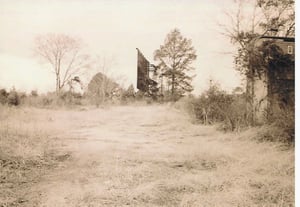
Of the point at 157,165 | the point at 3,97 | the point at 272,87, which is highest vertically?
the point at 272,87

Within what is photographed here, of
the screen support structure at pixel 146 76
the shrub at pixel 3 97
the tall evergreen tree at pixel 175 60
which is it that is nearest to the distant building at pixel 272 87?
the tall evergreen tree at pixel 175 60

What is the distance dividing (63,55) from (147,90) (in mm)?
859

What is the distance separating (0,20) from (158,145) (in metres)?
1.91

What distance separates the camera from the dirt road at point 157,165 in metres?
2.59

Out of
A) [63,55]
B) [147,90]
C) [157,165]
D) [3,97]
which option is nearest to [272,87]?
[147,90]

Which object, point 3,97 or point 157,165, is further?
point 3,97

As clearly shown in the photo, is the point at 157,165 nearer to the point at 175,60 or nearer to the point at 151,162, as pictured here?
the point at 151,162

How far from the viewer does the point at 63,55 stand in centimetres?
306

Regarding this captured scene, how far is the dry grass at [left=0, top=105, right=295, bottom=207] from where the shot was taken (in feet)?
8.49

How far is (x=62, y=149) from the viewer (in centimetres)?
286

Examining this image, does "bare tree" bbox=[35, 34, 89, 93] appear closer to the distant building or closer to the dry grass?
the dry grass

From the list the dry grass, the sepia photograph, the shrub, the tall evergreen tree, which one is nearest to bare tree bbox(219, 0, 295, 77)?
the sepia photograph

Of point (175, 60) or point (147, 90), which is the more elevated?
point (175, 60)

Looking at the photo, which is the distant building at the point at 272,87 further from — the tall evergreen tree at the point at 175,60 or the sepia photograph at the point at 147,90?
the tall evergreen tree at the point at 175,60
